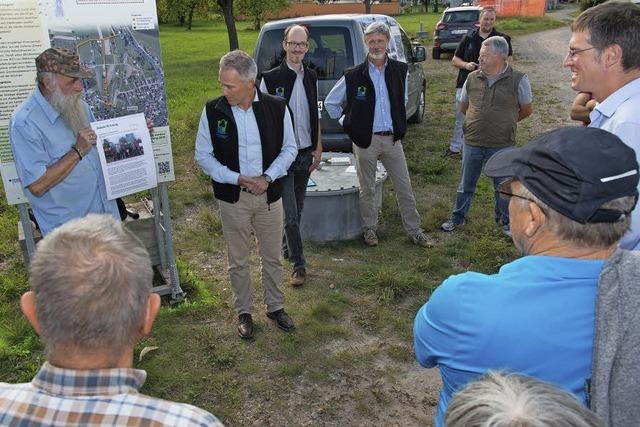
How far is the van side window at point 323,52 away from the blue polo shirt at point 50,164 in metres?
3.62

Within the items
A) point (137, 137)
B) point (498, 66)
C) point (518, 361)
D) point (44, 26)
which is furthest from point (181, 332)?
point (498, 66)

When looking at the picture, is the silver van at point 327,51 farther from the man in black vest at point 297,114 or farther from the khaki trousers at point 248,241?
the khaki trousers at point 248,241

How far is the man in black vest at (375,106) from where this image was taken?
494 cm

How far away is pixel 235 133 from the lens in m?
3.59

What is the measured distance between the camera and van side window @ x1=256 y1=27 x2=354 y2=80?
6.54 meters

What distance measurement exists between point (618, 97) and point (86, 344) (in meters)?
2.25

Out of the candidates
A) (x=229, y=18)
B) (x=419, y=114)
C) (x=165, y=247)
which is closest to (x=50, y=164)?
(x=165, y=247)

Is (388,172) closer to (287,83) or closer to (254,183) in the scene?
(287,83)

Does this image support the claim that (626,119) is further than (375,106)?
No

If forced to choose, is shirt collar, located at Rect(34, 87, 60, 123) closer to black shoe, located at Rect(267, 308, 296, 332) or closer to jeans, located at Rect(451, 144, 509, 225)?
black shoe, located at Rect(267, 308, 296, 332)

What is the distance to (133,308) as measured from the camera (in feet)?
4.29

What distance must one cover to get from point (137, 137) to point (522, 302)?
3.00m

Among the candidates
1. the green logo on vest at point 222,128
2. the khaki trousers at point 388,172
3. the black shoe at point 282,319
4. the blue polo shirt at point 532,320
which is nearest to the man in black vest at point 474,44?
the khaki trousers at point 388,172

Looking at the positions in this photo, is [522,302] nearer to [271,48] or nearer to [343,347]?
[343,347]
